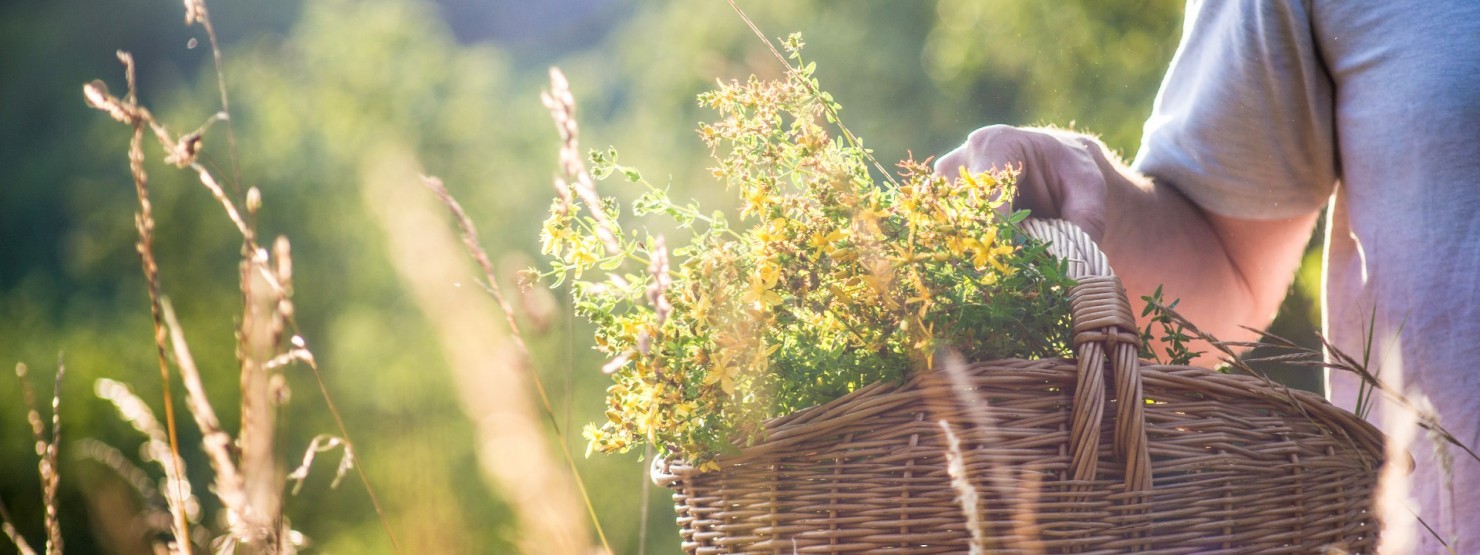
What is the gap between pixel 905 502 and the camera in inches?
37.2

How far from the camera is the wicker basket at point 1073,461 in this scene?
0.93 m

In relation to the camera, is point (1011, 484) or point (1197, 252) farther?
point (1197, 252)

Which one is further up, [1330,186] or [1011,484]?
[1330,186]

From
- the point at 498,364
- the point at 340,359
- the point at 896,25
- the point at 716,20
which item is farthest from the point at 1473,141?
the point at 340,359

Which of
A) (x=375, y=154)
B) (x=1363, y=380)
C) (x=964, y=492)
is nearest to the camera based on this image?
(x=964, y=492)

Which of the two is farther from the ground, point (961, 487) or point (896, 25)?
point (896, 25)

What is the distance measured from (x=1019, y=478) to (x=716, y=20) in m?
14.3

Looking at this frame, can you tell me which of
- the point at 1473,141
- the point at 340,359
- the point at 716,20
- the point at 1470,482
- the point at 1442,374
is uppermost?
the point at 716,20

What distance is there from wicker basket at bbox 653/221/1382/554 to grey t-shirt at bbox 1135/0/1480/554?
369 millimetres

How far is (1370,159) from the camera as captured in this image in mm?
1460

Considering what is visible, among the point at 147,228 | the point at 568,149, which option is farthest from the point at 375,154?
the point at 568,149

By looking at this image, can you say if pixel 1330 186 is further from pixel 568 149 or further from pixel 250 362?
pixel 250 362

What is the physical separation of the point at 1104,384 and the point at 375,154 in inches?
709

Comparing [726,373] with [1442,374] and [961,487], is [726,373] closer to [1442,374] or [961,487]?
[961,487]
